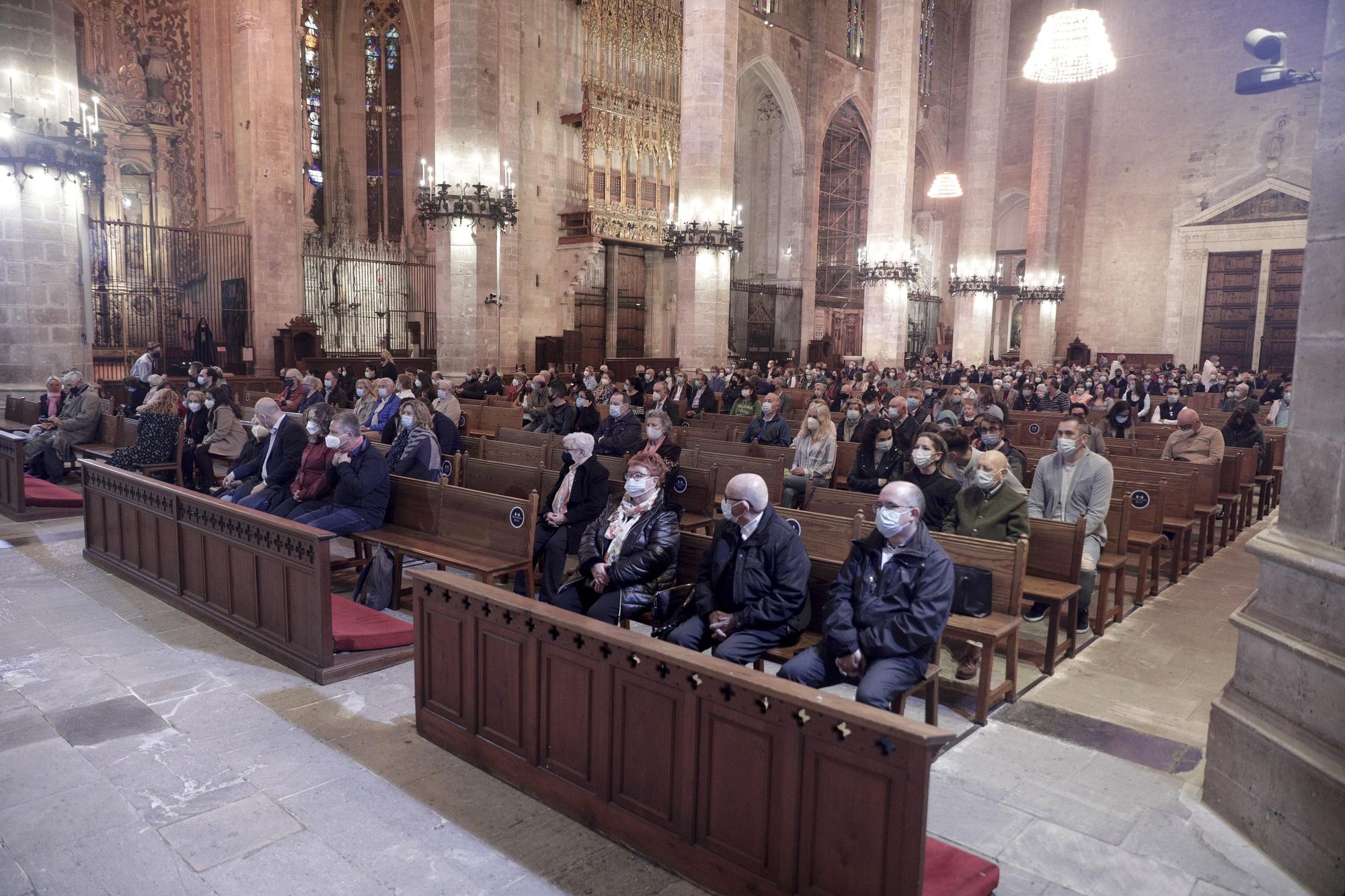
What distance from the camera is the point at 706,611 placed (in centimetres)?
419

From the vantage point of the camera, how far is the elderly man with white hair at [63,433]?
32.9 feet

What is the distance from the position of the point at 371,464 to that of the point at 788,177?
23.1 m

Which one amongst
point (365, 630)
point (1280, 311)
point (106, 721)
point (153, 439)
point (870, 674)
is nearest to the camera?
point (870, 674)

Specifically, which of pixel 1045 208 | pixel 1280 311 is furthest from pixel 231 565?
pixel 1280 311

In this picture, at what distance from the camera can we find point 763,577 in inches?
159

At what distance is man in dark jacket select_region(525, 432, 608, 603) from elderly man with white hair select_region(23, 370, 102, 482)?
23.7 ft

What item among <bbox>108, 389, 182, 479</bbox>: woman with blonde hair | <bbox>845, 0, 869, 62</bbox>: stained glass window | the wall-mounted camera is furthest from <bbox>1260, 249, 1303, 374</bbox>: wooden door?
<bbox>108, 389, 182, 479</bbox>: woman with blonde hair

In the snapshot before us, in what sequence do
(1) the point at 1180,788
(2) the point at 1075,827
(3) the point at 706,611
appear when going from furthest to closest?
(3) the point at 706,611
(1) the point at 1180,788
(2) the point at 1075,827

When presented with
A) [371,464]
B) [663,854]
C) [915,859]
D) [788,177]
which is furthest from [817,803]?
[788,177]

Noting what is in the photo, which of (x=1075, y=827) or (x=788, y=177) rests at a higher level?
(x=788, y=177)

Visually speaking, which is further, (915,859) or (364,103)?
(364,103)

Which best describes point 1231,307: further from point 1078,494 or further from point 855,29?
point 1078,494

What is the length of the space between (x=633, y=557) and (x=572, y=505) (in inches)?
56.5

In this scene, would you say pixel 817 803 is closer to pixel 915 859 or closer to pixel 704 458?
pixel 915 859
